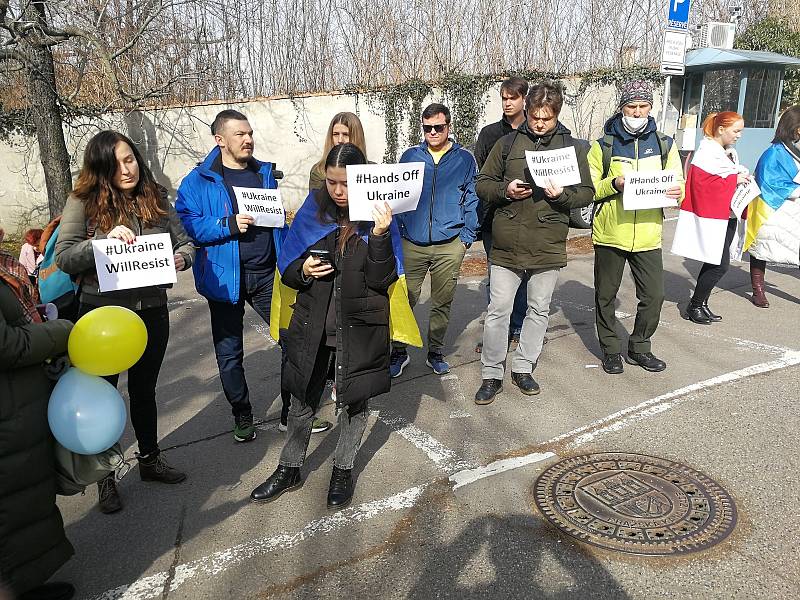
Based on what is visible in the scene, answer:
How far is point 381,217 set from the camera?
10.0 ft

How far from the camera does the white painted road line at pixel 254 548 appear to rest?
284 cm

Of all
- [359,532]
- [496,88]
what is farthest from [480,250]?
[359,532]

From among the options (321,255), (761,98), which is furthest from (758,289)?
(761,98)

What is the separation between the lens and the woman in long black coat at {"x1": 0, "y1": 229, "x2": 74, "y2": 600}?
243 cm

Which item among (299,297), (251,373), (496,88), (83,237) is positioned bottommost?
(251,373)

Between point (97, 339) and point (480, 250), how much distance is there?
8.20 meters

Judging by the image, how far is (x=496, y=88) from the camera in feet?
46.3

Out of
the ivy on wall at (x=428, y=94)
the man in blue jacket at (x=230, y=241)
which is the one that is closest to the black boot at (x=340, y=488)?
the man in blue jacket at (x=230, y=241)

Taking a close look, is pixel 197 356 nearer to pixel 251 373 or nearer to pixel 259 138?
pixel 251 373

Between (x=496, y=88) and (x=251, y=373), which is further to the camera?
(x=496, y=88)

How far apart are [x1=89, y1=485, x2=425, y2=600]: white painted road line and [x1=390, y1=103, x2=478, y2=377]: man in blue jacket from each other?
6.28 ft

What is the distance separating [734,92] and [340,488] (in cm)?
1520

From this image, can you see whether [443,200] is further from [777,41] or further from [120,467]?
[777,41]

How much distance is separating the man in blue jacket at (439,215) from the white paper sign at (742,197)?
285cm
